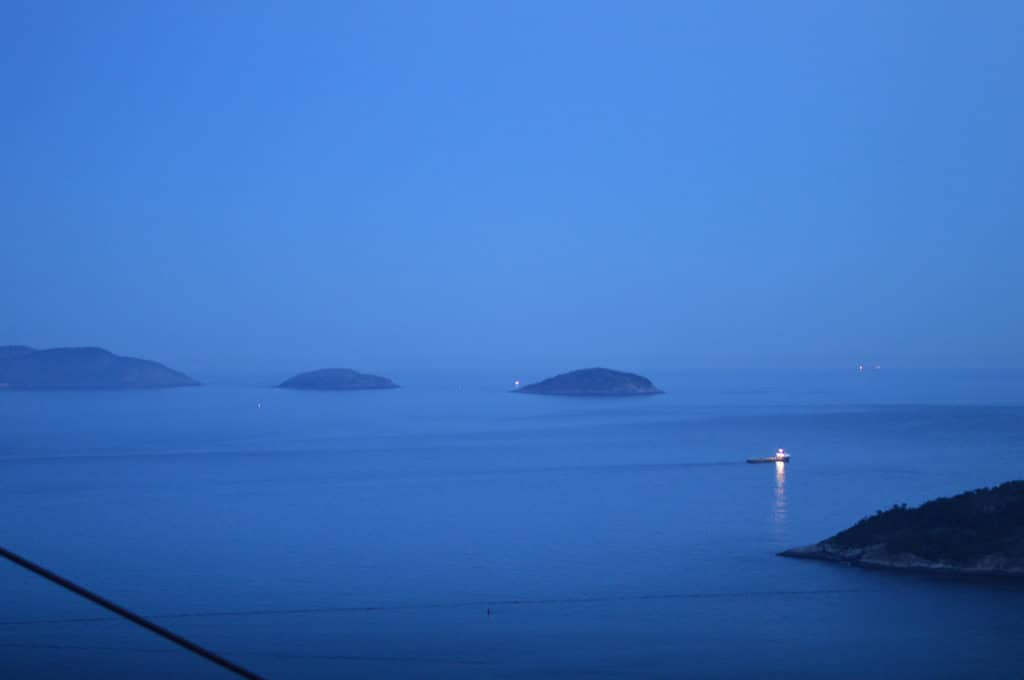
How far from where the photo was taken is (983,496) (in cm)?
1409

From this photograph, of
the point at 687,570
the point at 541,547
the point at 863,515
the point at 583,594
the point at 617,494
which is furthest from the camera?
the point at 617,494

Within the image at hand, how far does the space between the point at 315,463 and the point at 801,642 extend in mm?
21323

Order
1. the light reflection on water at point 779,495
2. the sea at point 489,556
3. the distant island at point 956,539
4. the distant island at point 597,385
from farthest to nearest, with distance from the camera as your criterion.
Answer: the distant island at point 597,385
the light reflection on water at point 779,495
the distant island at point 956,539
the sea at point 489,556

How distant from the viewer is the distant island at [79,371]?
85.7m

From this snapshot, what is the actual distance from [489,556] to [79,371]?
263 ft

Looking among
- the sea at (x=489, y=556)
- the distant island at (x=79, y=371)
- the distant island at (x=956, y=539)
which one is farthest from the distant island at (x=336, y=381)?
the distant island at (x=956, y=539)

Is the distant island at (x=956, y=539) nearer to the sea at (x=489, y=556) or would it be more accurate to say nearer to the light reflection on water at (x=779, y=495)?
the sea at (x=489, y=556)

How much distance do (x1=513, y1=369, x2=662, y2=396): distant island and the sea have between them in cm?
2991

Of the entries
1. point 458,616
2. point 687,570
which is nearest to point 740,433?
point 687,570

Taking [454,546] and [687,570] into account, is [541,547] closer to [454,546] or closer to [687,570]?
[454,546]

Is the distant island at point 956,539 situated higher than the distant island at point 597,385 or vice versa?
the distant island at point 597,385

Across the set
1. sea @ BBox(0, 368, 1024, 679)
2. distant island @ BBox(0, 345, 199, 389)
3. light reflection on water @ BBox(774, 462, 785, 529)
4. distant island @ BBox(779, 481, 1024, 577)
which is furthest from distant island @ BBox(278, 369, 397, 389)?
distant island @ BBox(779, 481, 1024, 577)

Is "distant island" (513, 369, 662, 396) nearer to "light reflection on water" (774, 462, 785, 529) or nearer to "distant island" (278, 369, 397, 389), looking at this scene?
"distant island" (278, 369, 397, 389)

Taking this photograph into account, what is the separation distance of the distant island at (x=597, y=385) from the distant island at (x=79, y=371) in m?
35.5
